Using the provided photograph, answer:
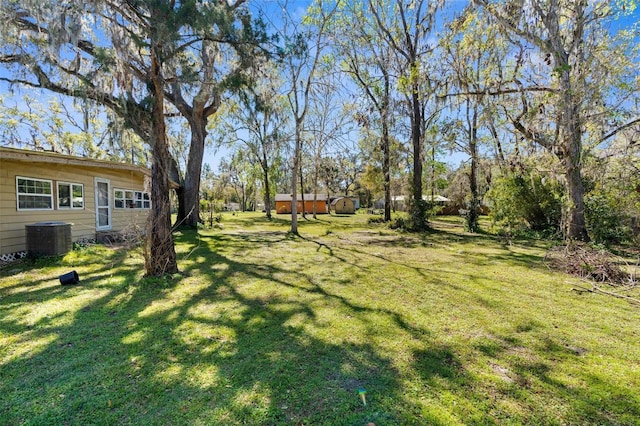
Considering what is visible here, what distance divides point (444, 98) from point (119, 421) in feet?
36.2

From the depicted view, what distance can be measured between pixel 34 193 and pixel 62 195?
2.92 feet

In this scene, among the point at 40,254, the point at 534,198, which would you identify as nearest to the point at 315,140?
the point at 534,198

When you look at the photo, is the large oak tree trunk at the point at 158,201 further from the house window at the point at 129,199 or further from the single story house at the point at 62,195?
the house window at the point at 129,199

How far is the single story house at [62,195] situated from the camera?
6.60 m

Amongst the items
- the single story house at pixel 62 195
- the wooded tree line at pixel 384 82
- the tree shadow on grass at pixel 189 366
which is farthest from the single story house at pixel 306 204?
the tree shadow on grass at pixel 189 366

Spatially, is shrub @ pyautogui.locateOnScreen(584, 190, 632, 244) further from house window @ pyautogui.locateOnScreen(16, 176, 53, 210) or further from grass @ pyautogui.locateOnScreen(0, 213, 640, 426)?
house window @ pyautogui.locateOnScreen(16, 176, 53, 210)

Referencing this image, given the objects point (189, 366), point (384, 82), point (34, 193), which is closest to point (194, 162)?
point (34, 193)

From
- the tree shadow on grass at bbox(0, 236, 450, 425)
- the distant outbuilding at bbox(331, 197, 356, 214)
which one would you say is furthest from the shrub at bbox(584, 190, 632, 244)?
the distant outbuilding at bbox(331, 197, 356, 214)

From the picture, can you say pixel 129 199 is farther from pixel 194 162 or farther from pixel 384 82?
pixel 384 82

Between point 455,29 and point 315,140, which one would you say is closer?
point 455,29

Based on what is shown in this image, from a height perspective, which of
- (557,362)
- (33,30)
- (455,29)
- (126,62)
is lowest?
(557,362)

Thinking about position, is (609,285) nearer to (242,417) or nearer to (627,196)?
(627,196)

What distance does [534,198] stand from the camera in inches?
461

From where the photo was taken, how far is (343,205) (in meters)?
34.8
